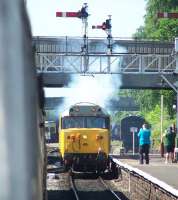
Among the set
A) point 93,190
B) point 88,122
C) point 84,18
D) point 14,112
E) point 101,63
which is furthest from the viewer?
point 101,63

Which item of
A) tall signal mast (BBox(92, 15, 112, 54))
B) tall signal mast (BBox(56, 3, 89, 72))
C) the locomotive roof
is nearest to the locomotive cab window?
the locomotive roof

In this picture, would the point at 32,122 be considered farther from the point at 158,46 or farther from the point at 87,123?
the point at 158,46

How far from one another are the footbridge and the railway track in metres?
11.7

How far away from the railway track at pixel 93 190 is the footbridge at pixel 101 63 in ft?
38.5

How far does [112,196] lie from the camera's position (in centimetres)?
1739

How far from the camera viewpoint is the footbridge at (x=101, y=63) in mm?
34531

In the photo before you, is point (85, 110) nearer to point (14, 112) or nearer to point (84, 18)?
point (84, 18)

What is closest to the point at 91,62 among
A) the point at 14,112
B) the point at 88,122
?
the point at 88,122

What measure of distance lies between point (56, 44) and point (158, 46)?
21.2 ft

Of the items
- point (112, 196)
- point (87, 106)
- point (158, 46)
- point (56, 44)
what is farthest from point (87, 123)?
point (158, 46)

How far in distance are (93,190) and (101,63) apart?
1622cm

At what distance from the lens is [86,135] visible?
2302cm

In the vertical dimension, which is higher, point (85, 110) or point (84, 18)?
point (84, 18)

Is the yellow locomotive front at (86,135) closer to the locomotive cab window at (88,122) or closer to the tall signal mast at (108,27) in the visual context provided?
the locomotive cab window at (88,122)
